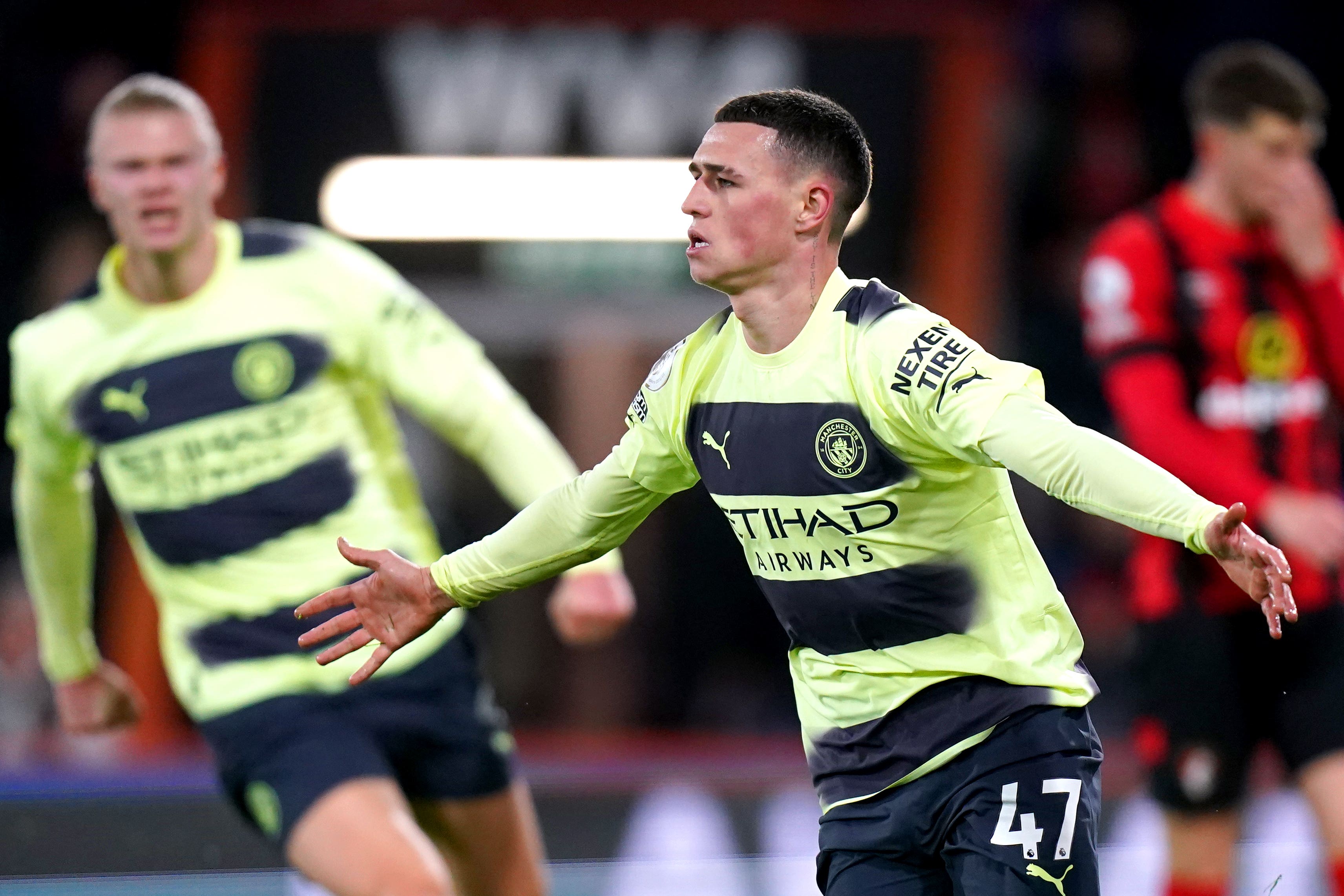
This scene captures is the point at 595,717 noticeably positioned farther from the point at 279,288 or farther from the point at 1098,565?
the point at 279,288

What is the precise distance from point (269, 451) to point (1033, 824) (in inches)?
82.9

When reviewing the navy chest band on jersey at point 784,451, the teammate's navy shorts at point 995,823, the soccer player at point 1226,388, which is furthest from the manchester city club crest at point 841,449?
the soccer player at point 1226,388

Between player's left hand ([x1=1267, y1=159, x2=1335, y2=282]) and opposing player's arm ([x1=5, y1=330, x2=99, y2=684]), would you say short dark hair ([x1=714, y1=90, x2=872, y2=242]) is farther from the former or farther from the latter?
opposing player's arm ([x1=5, y1=330, x2=99, y2=684])

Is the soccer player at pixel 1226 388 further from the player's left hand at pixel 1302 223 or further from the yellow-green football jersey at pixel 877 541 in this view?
the yellow-green football jersey at pixel 877 541

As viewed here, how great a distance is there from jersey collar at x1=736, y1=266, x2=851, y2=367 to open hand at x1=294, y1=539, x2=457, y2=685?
2.35 feet

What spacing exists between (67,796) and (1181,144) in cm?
728

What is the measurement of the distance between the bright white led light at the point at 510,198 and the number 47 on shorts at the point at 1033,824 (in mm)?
7384

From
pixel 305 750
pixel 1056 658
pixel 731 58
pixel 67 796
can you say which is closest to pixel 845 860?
pixel 1056 658

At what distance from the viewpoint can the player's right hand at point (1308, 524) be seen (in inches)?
165

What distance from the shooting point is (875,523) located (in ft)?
10.1

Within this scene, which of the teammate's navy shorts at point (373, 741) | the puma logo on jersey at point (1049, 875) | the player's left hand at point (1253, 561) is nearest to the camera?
the player's left hand at point (1253, 561)

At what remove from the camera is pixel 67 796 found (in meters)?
6.79

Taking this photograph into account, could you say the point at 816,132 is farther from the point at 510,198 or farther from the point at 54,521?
the point at 510,198

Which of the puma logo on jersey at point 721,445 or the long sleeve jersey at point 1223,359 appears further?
the long sleeve jersey at point 1223,359
